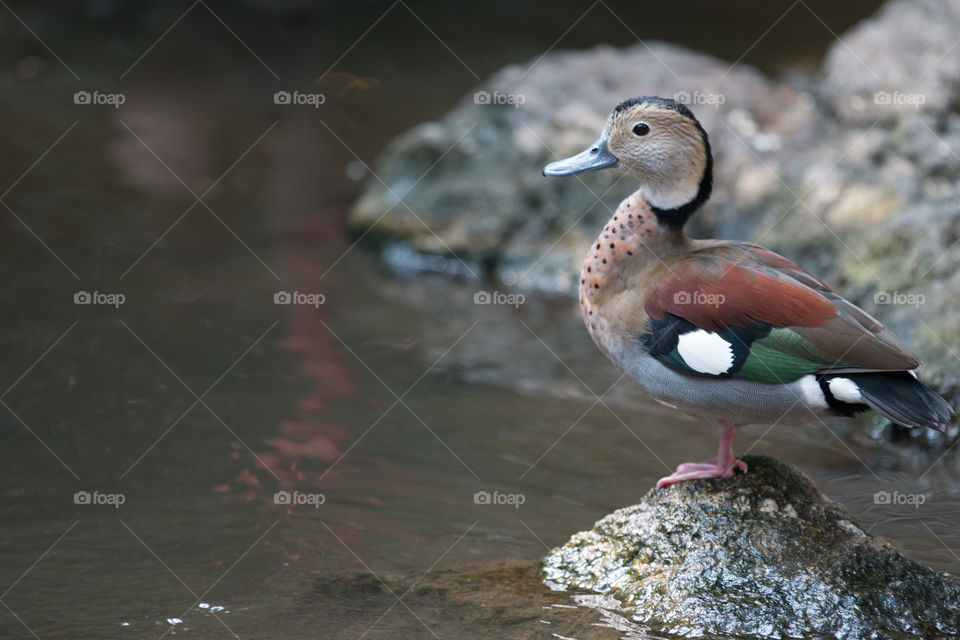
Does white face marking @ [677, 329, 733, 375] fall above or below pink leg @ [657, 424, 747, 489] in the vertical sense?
above

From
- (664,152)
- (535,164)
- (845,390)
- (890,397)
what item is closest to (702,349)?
(845,390)

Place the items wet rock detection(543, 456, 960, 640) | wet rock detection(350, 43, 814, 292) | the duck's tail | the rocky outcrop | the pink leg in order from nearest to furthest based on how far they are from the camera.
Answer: the duck's tail, wet rock detection(543, 456, 960, 640), the pink leg, the rocky outcrop, wet rock detection(350, 43, 814, 292)

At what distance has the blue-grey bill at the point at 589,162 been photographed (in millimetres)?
4328

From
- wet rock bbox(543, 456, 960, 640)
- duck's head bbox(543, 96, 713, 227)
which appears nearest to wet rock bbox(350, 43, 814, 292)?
duck's head bbox(543, 96, 713, 227)

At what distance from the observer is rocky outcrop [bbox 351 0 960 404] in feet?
24.2

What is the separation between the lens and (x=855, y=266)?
22.7 ft

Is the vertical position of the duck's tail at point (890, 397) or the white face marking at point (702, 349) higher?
the white face marking at point (702, 349)

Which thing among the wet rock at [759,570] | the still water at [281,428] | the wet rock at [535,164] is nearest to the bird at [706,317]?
the wet rock at [759,570]

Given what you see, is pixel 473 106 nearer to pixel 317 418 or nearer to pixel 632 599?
pixel 317 418

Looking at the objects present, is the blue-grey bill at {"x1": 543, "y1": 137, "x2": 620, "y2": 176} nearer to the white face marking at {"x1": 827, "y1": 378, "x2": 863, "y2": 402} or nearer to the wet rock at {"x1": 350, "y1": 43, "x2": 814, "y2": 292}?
the white face marking at {"x1": 827, "y1": 378, "x2": 863, "y2": 402}

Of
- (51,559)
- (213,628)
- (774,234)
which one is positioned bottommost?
(213,628)

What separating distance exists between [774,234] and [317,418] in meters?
3.66

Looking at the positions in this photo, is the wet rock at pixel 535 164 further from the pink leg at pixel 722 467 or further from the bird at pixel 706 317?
the pink leg at pixel 722 467

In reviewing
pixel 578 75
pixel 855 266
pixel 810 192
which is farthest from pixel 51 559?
pixel 578 75
